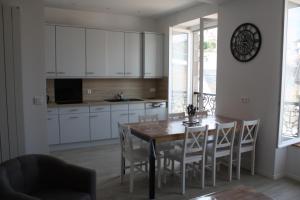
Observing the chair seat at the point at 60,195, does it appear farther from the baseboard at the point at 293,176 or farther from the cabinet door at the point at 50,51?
the cabinet door at the point at 50,51

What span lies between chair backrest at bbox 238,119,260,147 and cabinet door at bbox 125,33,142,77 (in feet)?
9.99

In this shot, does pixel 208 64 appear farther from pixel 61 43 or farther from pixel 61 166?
pixel 61 166

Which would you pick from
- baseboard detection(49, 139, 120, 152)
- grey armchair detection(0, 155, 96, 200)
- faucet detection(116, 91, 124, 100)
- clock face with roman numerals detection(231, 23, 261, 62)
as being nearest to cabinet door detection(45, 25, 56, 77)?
baseboard detection(49, 139, 120, 152)

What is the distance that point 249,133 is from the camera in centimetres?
378

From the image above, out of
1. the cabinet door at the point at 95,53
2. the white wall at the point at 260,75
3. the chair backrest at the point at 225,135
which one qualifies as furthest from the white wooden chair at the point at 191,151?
the cabinet door at the point at 95,53

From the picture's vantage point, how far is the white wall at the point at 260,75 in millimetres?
3674

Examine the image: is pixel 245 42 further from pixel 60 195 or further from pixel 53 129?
Answer: pixel 53 129

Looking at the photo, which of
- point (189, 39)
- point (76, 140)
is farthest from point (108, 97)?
point (189, 39)

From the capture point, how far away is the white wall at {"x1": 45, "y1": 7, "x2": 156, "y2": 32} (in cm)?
544

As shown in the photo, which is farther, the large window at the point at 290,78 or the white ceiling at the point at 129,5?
the white ceiling at the point at 129,5

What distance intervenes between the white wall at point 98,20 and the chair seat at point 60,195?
400 cm

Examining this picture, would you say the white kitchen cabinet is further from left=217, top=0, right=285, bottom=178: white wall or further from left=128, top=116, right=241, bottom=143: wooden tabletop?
left=128, top=116, right=241, bottom=143: wooden tabletop

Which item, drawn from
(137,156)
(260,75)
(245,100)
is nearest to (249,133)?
(245,100)

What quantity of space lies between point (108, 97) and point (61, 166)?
147 inches
